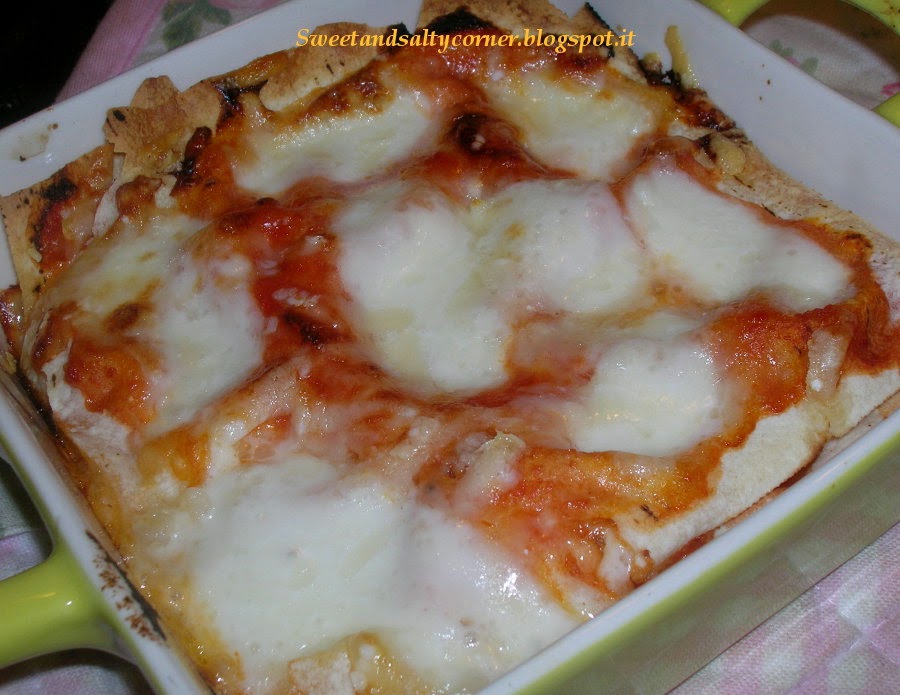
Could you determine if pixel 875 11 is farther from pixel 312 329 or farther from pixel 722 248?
pixel 312 329

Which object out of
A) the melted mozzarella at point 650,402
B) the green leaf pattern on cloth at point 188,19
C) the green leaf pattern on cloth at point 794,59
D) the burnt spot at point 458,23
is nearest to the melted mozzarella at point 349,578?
the melted mozzarella at point 650,402

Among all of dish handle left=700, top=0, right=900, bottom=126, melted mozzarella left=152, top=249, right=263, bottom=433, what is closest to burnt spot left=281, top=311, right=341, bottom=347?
melted mozzarella left=152, top=249, right=263, bottom=433

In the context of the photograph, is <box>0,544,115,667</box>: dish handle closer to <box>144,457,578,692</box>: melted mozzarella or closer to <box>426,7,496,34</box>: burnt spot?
<box>144,457,578,692</box>: melted mozzarella

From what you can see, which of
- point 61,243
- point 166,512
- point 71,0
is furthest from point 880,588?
point 71,0

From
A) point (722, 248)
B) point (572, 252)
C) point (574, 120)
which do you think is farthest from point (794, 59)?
point (572, 252)

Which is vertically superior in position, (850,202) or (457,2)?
(457,2)

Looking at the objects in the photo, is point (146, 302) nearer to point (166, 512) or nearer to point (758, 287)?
point (166, 512)
